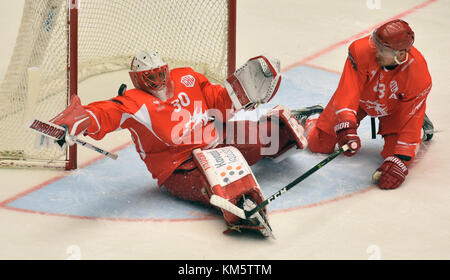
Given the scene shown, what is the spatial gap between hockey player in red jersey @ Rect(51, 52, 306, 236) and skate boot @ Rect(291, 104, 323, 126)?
0.57 metres

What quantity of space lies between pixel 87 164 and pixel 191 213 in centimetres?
78

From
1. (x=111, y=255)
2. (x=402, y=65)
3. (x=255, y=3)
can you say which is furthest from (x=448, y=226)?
(x=255, y=3)

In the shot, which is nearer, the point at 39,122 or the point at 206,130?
the point at 39,122

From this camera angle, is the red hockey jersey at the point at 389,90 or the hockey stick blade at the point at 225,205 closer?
the hockey stick blade at the point at 225,205

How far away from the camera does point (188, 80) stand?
3.77m

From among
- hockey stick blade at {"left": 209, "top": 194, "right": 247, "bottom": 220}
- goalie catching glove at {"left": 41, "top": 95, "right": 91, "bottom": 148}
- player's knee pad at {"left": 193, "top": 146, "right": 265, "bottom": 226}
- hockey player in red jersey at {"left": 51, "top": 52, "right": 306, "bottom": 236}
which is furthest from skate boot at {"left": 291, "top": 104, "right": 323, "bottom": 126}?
goalie catching glove at {"left": 41, "top": 95, "right": 91, "bottom": 148}

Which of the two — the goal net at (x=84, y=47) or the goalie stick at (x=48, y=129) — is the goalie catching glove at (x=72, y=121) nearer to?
the goalie stick at (x=48, y=129)

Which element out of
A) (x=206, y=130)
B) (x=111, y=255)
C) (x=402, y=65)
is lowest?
(x=111, y=255)

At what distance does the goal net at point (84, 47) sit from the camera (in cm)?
408

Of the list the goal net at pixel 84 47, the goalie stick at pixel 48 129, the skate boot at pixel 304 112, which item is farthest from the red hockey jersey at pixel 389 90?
the goalie stick at pixel 48 129

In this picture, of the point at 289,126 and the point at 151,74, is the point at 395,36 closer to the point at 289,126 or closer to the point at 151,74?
the point at 289,126

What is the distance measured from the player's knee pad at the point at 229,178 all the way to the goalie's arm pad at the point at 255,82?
25cm

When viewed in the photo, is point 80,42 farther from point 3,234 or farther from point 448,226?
point 448,226

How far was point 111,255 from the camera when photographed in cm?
331
